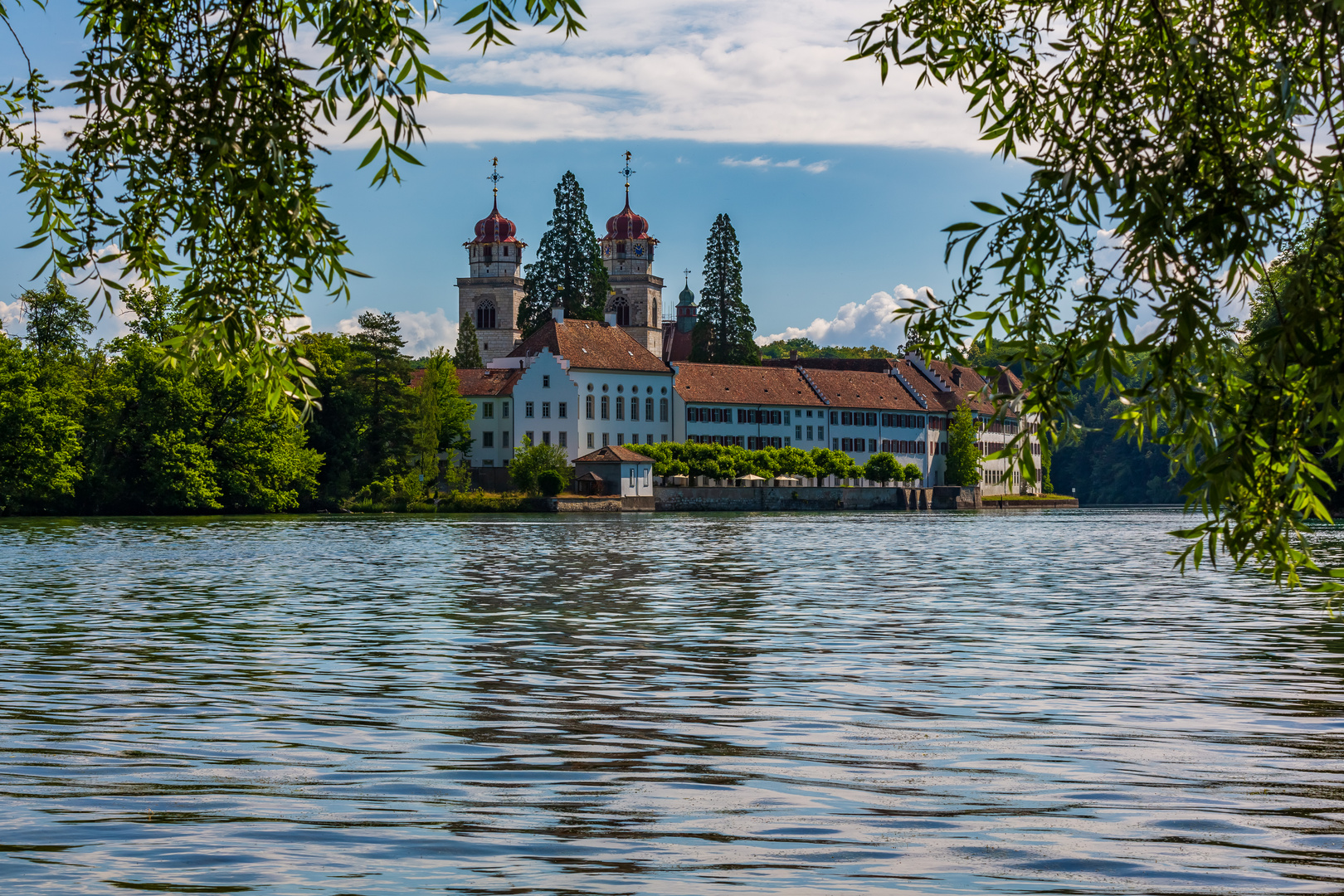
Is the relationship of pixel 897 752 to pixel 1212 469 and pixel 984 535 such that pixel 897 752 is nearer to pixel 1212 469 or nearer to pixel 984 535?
pixel 1212 469

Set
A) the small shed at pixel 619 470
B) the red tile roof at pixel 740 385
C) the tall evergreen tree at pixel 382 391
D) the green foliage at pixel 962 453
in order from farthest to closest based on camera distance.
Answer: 1. the green foliage at pixel 962 453
2. the red tile roof at pixel 740 385
3. the small shed at pixel 619 470
4. the tall evergreen tree at pixel 382 391

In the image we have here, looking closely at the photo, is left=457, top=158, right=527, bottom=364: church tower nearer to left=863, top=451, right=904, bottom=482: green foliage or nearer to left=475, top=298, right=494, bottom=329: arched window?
left=475, top=298, right=494, bottom=329: arched window

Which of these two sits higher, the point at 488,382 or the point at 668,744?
the point at 488,382

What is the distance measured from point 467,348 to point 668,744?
143262 millimetres

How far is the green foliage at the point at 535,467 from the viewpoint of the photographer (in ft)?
348

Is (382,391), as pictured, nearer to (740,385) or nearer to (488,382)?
(488,382)

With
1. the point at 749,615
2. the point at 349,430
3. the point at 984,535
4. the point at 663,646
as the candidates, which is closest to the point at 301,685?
the point at 663,646

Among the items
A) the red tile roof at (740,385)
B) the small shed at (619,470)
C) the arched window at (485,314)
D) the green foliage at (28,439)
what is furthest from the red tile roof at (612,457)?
the arched window at (485,314)

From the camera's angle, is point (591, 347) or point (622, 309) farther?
point (622, 309)

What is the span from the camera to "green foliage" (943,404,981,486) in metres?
137

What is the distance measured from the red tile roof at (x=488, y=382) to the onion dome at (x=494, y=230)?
44684 millimetres

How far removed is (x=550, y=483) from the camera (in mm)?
104312

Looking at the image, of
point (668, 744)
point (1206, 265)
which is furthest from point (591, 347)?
point (1206, 265)

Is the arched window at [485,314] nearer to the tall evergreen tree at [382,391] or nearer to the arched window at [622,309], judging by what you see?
the arched window at [622,309]
